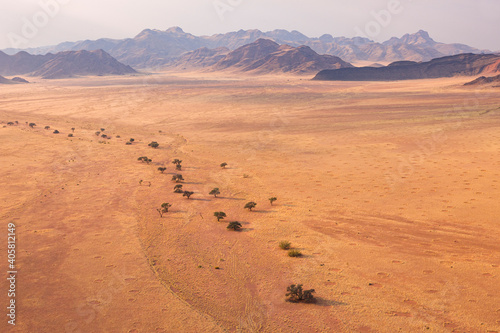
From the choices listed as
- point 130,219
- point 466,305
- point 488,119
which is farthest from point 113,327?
point 488,119

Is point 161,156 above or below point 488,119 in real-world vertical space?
below

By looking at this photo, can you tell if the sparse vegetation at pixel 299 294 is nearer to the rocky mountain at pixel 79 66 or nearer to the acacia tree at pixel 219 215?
the acacia tree at pixel 219 215

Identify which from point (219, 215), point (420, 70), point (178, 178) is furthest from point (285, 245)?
point (420, 70)

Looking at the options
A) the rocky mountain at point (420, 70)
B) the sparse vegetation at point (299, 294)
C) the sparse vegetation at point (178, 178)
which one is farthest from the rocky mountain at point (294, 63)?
the sparse vegetation at point (299, 294)

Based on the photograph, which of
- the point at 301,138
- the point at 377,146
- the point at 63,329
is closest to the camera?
the point at 63,329

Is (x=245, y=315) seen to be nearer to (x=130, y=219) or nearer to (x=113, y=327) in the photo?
(x=113, y=327)

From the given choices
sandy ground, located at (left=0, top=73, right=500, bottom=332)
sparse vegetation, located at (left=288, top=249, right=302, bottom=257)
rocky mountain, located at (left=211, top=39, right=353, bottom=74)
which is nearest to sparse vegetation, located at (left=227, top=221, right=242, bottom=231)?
sandy ground, located at (left=0, top=73, right=500, bottom=332)
